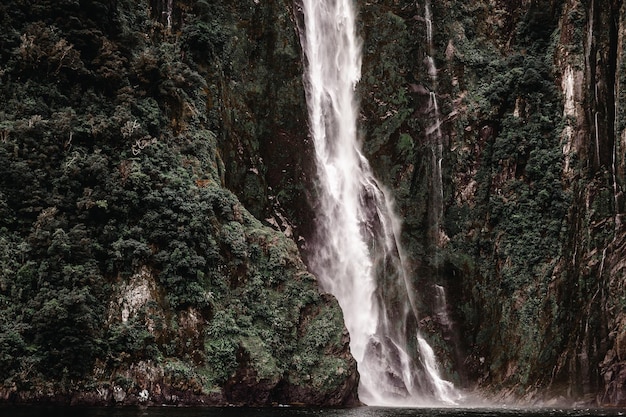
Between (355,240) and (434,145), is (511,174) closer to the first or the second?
(434,145)

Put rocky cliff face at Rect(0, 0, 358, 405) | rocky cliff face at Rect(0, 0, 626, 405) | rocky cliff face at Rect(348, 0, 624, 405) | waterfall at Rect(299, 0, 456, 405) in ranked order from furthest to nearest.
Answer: waterfall at Rect(299, 0, 456, 405), rocky cliff face at Rect(348, 0, 624, 405), rocky cliff face at Rect(0, 0, 626, 405), rocky cliff face at Rect(0, 0, 358, 405)

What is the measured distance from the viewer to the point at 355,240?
5006cm

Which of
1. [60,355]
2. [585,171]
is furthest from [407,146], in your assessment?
[60,355]

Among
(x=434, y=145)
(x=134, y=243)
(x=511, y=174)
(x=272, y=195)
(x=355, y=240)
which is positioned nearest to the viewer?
(x=134, y=243)

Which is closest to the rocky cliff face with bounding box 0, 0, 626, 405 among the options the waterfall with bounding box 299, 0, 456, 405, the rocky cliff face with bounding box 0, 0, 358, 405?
the rocky cliff face with bounding box 0, 0, 358, 405

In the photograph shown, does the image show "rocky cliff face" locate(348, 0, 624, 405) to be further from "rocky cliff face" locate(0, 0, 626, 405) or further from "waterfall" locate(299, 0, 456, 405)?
"waterfall" locate(299, 0, 456, 405)

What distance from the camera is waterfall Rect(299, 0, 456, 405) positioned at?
156ft

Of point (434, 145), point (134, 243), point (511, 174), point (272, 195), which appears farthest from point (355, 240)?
point (134, 243)

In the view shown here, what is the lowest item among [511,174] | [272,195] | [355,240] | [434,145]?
[355,240]

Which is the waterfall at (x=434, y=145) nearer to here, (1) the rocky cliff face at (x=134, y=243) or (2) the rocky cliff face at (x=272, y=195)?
(2) the rocky cliff face at (x=272, y=195)

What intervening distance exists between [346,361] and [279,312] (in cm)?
418

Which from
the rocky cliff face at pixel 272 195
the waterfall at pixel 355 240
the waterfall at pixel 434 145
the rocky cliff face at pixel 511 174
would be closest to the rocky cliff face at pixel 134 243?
the rocky cliff face at pixel 272 195

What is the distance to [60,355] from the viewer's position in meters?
34.1

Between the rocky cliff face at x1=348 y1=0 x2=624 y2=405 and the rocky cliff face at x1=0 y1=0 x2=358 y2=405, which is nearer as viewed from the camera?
the rocky cliff face at x1=0 y1=0 x2=358 y2=405
